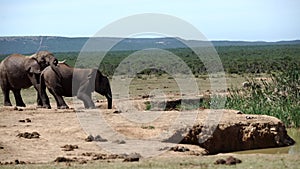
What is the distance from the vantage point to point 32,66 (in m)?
23.0

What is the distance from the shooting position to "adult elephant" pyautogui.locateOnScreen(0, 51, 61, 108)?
22.9m

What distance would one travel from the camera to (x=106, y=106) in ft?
79.1

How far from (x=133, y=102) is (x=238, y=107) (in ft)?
16.9

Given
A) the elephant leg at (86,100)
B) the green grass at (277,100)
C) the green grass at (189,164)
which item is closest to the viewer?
the green grass at (189,164)

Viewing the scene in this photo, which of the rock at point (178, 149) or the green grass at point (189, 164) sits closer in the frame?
the green grass at point (189, 164)

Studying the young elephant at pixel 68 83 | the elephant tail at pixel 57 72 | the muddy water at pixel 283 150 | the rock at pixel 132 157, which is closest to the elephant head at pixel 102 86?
the young elephant at pixel 68 83

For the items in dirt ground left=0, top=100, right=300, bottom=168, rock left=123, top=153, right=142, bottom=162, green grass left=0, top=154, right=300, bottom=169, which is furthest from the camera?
dirt ground left=0, top=100, right=300, bottom=168

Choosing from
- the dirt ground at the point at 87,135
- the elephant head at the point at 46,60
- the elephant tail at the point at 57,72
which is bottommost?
the dirt ground at the point at 87,135

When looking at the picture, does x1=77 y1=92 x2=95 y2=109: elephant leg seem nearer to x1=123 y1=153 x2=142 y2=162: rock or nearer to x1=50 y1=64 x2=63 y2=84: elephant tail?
x1=50 y1=64 x2=63 y2=84: elephant tail

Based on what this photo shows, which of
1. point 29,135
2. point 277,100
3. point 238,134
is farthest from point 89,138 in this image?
point 277,100

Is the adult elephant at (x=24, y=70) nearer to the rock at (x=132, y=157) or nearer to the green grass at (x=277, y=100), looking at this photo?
the green grass at (x=277, y=100)

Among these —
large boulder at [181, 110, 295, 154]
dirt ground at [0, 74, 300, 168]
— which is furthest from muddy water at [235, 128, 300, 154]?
dirt ground at [0, 74, 300, 168]

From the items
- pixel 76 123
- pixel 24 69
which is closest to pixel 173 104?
pixel 24 69

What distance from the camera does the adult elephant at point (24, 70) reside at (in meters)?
22.9
